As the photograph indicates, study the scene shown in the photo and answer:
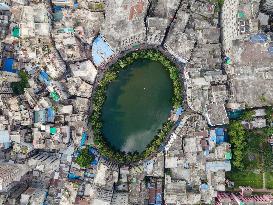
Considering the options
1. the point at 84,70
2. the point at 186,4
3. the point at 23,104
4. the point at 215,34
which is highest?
the point at 186,4

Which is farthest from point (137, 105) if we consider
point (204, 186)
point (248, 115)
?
point (248, 115)

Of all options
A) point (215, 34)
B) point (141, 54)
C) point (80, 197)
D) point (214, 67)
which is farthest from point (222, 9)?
point (80, 197)

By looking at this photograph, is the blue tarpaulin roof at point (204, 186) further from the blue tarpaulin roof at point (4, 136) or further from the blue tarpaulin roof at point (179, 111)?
the blue tarpaulin roof at point (4, 136)

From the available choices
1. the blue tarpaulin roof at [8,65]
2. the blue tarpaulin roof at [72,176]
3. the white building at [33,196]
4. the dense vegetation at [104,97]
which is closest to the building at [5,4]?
the blue tarpaulin roof at [8,65]

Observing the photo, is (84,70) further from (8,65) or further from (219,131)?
(219,131)

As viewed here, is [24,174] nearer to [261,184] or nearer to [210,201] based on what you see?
[210,201]

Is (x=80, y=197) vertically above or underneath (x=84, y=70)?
underneath
